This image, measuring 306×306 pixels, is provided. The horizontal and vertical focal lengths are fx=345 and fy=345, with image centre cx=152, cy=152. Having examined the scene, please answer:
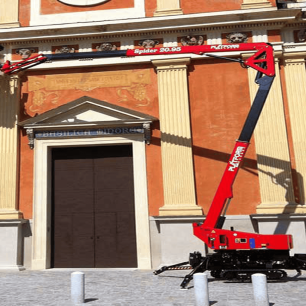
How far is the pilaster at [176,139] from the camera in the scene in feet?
36.2

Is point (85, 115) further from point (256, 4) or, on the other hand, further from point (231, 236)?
point (256, 4)

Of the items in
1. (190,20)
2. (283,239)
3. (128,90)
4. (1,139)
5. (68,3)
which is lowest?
(283,239)

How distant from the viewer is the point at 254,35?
467 inches

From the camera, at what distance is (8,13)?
12867 mm

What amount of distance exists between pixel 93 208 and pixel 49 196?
1556 mm

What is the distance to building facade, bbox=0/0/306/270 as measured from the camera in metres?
11.1

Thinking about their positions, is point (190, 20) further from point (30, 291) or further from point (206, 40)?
point (30, 291)

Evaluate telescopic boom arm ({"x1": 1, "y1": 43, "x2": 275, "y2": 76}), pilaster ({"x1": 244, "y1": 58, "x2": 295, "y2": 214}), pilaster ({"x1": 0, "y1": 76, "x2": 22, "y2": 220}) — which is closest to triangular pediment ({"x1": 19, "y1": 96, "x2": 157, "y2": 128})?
pilaster ({"x1": 0, "y1": 76, "x2": 22, "y2": 220})

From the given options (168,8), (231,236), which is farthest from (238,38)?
(231,236)

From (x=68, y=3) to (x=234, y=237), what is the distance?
10.2 m

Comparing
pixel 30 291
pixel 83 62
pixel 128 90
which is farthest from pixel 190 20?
pixel 30 291

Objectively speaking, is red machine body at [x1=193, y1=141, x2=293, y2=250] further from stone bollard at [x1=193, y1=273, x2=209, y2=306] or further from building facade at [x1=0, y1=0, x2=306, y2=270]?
stone bollard at [x1=193, y1=273, x2=209, y2=306]

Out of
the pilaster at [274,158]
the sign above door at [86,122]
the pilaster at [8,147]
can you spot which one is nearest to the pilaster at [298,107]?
the pilaster at [274,158]

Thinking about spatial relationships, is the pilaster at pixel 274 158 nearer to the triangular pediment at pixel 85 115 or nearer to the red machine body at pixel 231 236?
the red machine body at pixel 231 236
